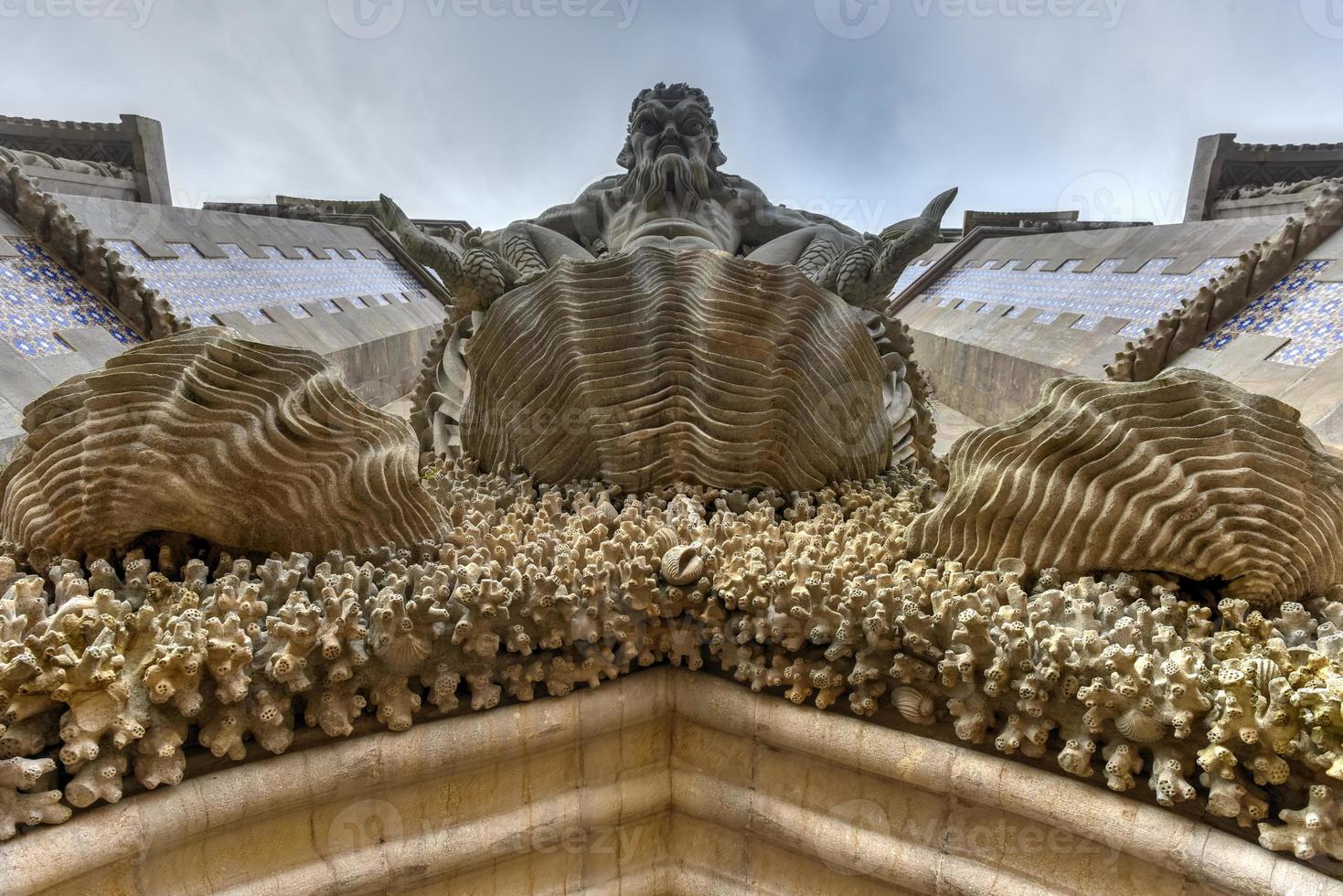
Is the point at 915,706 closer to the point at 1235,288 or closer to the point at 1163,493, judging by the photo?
the point at 1163,493

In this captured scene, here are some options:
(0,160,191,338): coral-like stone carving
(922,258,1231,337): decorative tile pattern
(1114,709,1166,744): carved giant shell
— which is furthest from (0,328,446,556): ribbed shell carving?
(922,258,1231,337): decorative tile pattern

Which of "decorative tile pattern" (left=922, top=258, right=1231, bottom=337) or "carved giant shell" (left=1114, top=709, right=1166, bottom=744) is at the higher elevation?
"decorative tile pattern" (left=922, top=258, right=1231, bottom=337)

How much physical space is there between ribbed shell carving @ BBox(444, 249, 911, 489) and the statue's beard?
1.72 m

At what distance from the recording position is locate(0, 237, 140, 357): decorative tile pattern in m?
5.81

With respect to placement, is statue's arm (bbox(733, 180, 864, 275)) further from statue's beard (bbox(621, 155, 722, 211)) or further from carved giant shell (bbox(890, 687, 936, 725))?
carved giant shell (bbox(890, 687, 936, 725))

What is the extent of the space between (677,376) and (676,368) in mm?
45

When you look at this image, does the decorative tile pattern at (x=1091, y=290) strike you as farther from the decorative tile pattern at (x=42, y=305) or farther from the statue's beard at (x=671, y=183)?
the decorative tile pattern at (x=42, y=305)

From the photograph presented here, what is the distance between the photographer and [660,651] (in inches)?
125

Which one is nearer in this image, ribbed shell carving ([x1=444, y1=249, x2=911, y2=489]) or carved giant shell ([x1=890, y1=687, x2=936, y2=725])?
carved giant shell ([x1=890, y1=687, x2=936, y2=725])

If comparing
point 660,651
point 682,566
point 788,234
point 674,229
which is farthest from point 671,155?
point 660,651

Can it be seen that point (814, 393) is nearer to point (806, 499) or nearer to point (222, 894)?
point (806, 499)

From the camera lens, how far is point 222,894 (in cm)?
240

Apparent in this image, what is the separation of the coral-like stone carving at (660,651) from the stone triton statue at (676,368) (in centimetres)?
96

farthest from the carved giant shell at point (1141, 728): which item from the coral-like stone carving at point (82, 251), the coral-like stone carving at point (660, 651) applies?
the coral-like stone carving at point (82, 251)
